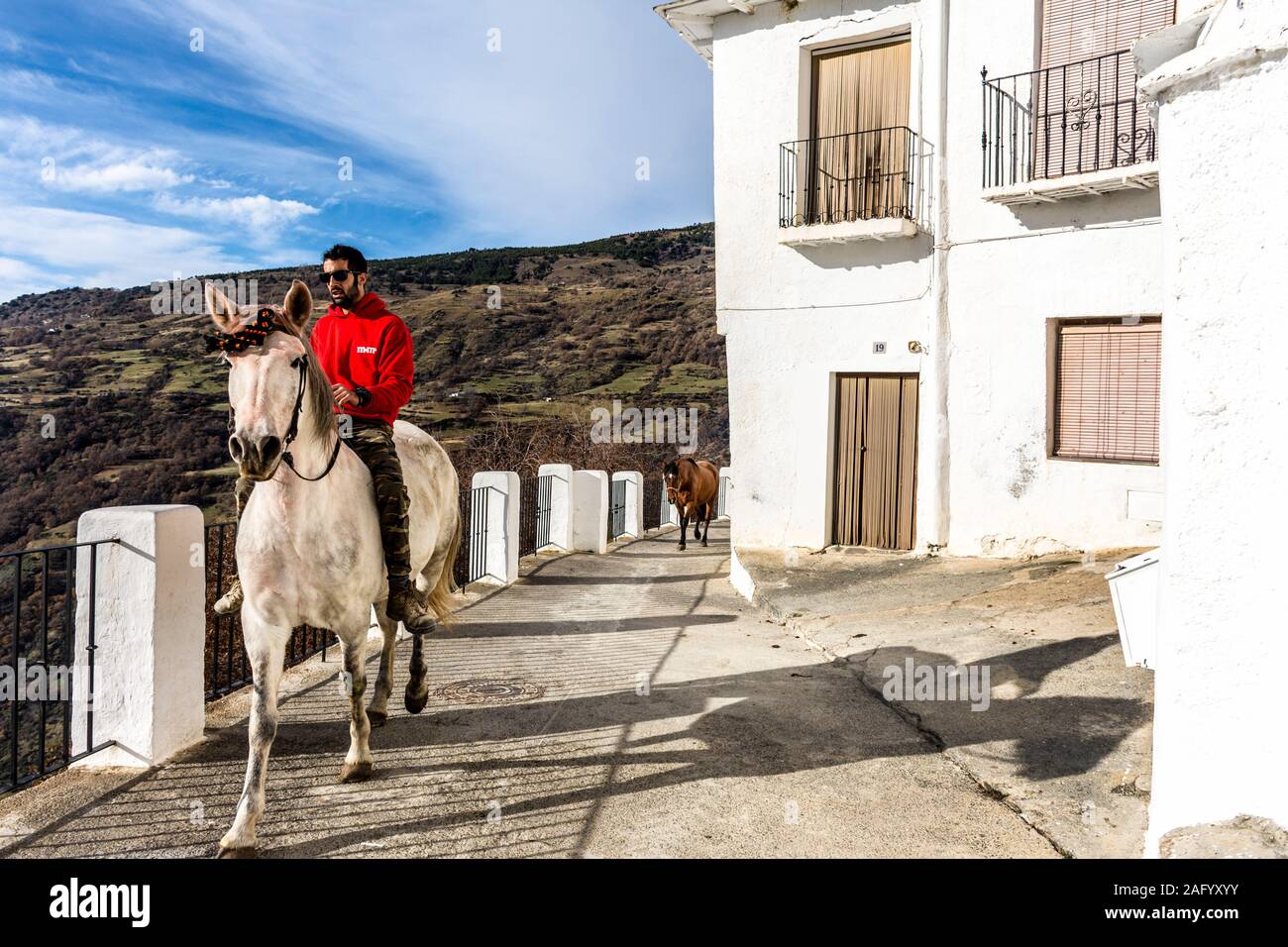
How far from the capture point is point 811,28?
482 inches

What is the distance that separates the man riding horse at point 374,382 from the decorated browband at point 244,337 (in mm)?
1044

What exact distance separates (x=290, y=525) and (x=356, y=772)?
141 centimetres

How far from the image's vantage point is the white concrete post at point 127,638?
470 cm

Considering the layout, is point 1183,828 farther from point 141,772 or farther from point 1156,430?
point 1156,430

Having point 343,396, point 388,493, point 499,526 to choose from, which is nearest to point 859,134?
point 499,526

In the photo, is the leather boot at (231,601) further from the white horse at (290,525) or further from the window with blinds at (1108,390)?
Result: the window with blinds at (1108,390)

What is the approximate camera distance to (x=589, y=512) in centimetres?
1588

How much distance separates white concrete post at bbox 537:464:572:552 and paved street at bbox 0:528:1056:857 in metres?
7.93

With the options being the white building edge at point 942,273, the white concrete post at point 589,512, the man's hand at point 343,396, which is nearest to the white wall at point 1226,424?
the man's hand at point 343,396

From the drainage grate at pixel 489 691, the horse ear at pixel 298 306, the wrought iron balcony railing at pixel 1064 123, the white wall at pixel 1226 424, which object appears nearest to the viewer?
the white wall at pixel 1226 424

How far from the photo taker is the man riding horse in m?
4.66

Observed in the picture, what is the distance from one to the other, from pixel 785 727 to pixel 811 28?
10.5m

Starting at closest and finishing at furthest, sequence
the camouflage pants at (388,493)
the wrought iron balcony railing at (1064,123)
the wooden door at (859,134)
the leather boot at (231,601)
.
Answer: the leather boot at (231,601)
the camouflage pants at (388,493)
the wrought iron balcony railing at (1064,123)
the wooden door at (859,134)
